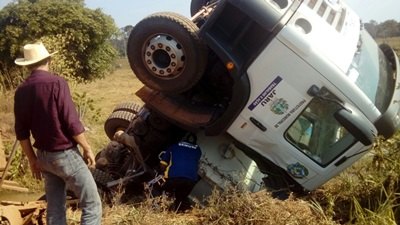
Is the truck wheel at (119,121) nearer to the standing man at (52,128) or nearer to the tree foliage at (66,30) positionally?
the standing man at (52,128)

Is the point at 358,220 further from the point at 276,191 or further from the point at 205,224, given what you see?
the point at 205,224

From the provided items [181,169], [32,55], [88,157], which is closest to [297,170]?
[181,169]

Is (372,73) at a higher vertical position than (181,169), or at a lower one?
higher

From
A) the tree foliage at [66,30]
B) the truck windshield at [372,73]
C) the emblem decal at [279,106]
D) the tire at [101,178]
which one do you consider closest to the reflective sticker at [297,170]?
the emblem decal at [279,106]

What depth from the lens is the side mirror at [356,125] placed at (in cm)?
519

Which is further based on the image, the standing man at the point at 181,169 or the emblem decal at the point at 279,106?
the standing man at the point at 181,169

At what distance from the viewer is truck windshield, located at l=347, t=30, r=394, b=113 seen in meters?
5.58

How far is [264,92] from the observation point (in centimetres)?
551

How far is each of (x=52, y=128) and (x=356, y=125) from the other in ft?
9.56

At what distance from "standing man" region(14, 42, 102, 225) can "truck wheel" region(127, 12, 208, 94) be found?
1.56 m

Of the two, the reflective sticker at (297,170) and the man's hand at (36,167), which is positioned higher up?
the reflective sticker at (297,170)

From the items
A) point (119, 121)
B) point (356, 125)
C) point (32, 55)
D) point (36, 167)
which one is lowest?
point (119, 121)

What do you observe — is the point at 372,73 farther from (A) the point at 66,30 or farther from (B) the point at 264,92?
(A) the point at 66,30

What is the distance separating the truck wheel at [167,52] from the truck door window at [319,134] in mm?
1218
